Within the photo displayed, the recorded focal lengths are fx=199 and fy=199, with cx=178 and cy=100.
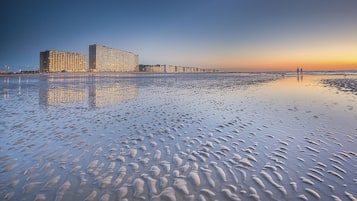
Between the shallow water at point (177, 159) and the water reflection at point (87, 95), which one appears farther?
the water reflection at point (87, 95)

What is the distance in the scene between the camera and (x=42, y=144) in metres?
6.48

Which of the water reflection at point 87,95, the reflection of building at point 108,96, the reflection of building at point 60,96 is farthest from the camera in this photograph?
the reflection of building at point 60,96

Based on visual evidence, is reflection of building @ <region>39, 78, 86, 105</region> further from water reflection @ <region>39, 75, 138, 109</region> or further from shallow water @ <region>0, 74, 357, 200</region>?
shallow water @ <region>0, 74, 357, 200</region>

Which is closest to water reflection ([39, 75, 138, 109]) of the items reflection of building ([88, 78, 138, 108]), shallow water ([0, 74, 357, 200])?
reflection of building ([88, 78, 138, 108])

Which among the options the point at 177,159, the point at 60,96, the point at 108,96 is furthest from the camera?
the point at 108,96

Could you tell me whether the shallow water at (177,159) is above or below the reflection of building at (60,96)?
below

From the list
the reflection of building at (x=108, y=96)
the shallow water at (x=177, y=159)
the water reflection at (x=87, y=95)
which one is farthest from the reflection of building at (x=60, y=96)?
the shallow water at (x=177, y=159)

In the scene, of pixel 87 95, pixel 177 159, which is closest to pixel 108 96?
pixel 87 95

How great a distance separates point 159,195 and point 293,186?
108 inches

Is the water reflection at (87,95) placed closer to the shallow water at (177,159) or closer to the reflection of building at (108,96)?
the reflection of building at (108,96)

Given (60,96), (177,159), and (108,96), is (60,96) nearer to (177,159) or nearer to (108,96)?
(108,96)

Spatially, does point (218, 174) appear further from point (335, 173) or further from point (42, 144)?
point (42, 144)

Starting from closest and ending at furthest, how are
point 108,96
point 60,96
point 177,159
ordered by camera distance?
point 177,159
point 60,96
point 108,96

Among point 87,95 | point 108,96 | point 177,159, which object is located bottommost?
point 177,159
